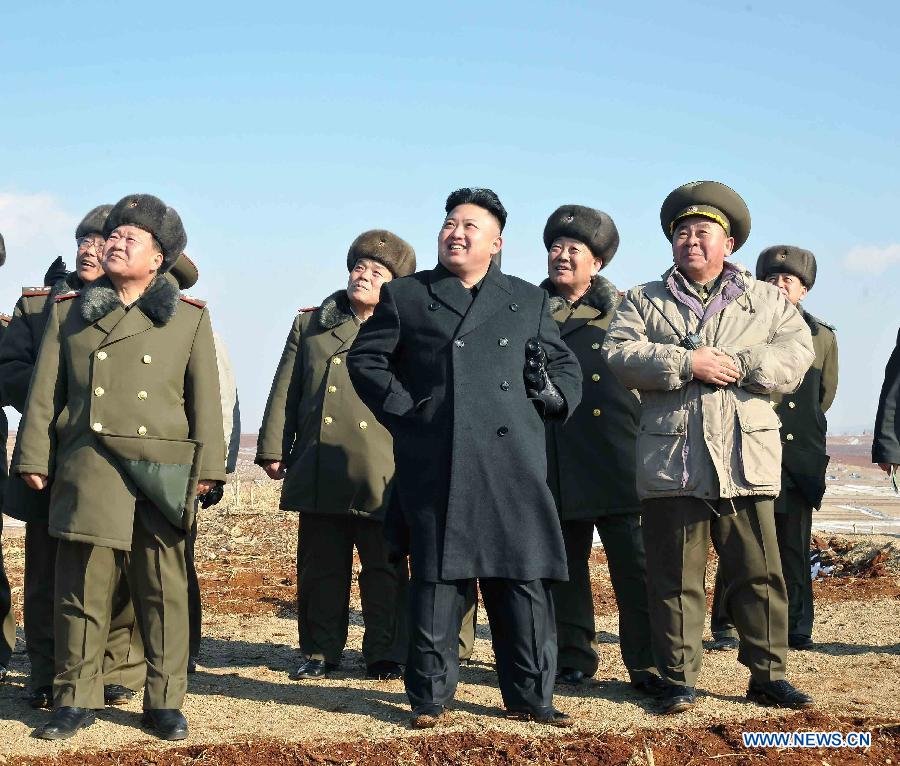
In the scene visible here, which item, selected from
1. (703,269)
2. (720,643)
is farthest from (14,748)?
(720,643)

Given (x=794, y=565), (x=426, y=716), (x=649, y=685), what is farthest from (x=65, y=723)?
(x=794, y=565)

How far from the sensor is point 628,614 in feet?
20.9

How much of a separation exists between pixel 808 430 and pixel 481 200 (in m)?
3.31

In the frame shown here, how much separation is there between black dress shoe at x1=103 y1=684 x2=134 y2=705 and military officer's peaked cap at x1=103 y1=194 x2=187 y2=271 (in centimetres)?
203

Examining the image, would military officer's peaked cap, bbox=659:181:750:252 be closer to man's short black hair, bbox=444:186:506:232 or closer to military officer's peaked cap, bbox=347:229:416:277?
man's short black hair, bbox=444:186:506:232

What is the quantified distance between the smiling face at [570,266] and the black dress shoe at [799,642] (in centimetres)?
247

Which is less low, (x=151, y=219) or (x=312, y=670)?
(x=151, y=219)

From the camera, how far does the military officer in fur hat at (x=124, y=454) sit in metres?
5.25

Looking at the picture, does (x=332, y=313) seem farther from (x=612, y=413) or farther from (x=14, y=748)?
(x=14, y=748)

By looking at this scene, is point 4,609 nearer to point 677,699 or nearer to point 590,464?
point 590,464

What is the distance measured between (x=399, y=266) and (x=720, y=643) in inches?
116

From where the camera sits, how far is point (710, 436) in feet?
18.3

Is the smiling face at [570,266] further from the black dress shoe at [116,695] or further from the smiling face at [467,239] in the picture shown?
the black dress shoe at [116,695]

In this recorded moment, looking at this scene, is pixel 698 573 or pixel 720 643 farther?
pixel 720 643
